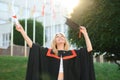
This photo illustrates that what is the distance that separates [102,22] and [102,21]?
0.03 m

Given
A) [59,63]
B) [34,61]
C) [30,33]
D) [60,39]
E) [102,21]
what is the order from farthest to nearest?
[30,33] → [102,21] → [34,61] → [59,63] → [60,39]

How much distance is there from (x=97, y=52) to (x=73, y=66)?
247 inches

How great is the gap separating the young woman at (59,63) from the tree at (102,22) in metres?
3.31

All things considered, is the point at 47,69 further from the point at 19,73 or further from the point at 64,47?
the point at 19,73

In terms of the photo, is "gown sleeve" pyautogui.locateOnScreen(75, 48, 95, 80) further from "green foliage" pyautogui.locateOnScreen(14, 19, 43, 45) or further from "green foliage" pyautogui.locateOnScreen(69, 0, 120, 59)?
"green foliage" pyautogui.locateOnScreen(14, 19, 43, 45)

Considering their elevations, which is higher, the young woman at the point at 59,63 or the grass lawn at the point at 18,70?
the young woman at the point at 59,63

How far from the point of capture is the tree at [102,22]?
944 centimetres

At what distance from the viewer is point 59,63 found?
20.2 feet

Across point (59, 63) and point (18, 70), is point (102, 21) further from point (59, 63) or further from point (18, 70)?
point (18, 70)

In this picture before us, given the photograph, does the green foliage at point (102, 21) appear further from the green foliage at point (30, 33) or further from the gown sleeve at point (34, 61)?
the green foliage at point (30, 33)

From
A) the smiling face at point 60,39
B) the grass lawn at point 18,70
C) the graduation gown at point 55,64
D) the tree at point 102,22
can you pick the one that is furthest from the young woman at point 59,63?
the grass lawn at point 18,70

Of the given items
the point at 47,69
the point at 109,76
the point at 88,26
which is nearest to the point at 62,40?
the point at 47,69

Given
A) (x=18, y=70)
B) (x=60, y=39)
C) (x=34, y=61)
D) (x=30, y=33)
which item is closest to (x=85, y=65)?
(x=60, y=39)

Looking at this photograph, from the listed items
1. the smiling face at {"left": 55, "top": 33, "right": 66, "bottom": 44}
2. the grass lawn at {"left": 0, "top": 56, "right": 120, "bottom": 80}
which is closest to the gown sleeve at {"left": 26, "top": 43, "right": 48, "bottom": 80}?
the smiling face at {"left": 55, "top": 33, "right": 66, "bottom": 44}
